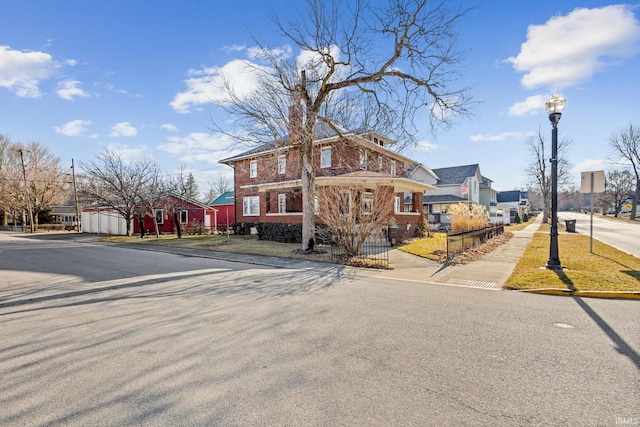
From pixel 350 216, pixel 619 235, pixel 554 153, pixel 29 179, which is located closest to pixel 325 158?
pixel 350 216

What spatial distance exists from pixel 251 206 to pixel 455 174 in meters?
31.6

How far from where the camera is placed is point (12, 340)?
4930mm

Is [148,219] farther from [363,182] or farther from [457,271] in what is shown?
[457,271]

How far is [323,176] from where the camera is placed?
2161 cm

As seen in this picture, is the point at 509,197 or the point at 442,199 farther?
the point at 509,197

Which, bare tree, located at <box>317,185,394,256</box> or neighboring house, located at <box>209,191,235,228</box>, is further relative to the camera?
neighboring house, located at <box>209,191,235,228</box>

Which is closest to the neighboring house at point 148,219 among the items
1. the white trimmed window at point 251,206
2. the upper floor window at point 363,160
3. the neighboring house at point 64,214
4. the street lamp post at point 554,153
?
the white trimmed window at point 251,206

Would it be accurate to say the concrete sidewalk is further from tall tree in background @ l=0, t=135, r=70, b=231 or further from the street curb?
tall tree in background @ l=0, t=135, r=70, b=231

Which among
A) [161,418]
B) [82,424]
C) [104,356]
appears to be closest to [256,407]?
[161,418]

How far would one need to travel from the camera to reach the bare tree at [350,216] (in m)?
13.1

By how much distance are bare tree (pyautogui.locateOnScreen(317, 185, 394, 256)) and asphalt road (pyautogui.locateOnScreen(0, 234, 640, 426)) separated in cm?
552

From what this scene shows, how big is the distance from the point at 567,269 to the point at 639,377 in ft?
24.8

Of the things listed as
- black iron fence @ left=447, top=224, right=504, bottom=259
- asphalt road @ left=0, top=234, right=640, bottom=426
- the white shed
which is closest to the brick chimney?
black iron fence @ left=447, top=224, right=504, bottom=259

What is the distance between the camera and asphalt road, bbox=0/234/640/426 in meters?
3.05
